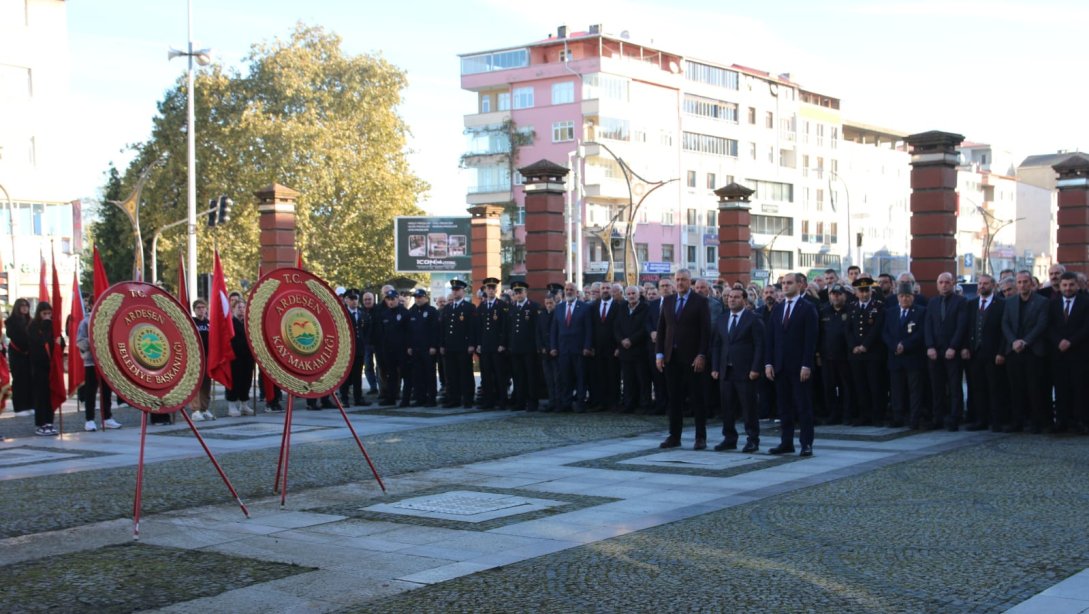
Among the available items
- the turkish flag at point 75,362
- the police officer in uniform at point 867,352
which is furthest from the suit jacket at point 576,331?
the turkish flag at point 75,362

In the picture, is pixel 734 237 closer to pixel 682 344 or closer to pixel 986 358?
pixel 986 358

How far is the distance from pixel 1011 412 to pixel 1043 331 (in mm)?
1350

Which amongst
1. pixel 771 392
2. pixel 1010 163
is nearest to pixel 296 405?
pixel 771 392

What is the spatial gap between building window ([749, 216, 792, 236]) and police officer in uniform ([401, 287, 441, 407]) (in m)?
70.6

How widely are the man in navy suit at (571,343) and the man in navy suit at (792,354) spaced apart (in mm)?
5955

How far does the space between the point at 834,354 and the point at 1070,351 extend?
124 inches

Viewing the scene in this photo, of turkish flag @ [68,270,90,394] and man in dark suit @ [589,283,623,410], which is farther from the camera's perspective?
man in dark suit @ [589,283,623,410]

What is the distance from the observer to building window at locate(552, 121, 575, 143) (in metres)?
77.6

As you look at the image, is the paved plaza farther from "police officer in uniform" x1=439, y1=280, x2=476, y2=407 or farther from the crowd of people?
"police officer in uniform" x1=439, y1=280, x2=476, y2=407

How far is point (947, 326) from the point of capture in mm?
16000

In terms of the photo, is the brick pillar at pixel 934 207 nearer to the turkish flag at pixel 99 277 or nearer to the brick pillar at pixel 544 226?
the brick pillar at pixel 544 226

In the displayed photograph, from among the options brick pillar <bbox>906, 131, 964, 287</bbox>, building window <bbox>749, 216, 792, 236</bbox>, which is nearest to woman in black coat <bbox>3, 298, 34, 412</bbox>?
brick pillar <bbox>906, 131, 964, 287</bbox>

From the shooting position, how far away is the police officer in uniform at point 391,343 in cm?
2155

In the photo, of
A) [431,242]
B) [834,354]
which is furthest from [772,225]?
[834,354]
